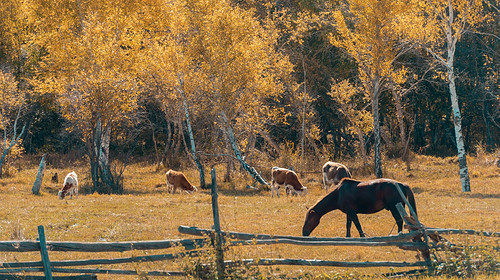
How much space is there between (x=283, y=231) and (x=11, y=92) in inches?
1083

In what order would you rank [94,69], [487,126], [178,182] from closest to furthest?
[178,182], [94,69], [487,126]

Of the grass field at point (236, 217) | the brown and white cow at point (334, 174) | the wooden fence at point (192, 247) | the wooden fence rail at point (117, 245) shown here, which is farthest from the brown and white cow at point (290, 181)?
the wooden fence rail at point (117, 245)

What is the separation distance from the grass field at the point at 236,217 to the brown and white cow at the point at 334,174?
88cm

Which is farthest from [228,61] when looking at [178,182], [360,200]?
[360,200]

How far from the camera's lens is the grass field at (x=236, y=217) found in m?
15.6

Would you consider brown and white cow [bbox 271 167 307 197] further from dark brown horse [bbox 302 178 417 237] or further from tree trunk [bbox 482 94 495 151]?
tree trunk [bbox 482 94 495 151]

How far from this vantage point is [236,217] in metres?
21.9

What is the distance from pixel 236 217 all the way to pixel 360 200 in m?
5.91

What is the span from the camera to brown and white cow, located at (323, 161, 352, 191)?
29.1m

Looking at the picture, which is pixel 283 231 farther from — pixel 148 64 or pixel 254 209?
pixel 148 64

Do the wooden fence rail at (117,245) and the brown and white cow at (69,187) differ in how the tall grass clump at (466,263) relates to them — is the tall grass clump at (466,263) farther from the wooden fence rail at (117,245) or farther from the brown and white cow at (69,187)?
the brown and white cow at (69,187)

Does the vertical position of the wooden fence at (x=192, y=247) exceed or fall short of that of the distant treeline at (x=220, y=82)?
it falls short

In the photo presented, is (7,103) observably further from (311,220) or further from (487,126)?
(487,126)

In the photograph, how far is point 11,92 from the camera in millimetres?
40812
